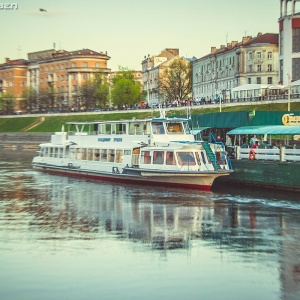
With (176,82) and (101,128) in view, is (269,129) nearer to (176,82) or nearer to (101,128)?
(101,128)

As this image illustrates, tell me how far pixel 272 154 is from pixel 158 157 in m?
7.48

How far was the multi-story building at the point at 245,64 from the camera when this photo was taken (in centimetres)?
12594

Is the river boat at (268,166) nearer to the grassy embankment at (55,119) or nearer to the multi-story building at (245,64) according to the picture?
the grassy embankment at (55,119)

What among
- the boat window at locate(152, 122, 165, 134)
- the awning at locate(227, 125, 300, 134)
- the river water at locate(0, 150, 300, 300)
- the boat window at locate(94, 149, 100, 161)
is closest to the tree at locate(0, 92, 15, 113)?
the boat window at locate(94, 149, 100, 161)

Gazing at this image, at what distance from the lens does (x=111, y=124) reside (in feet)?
170

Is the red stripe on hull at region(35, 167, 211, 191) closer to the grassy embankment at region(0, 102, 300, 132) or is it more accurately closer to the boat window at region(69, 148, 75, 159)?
the boat window at region(69, 148, 75, 159)

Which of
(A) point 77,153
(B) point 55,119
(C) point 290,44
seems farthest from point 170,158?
(B) point 55,119

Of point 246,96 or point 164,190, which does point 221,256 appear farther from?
point 246,96

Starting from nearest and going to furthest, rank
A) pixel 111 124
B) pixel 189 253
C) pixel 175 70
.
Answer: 1. pixel 189 253
2. pixel 111 124
3. pixel 175 70


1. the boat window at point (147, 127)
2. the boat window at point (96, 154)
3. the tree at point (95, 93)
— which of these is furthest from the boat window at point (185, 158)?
the tree at point (95, 93)

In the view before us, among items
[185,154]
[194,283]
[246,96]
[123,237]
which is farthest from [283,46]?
[194,283]

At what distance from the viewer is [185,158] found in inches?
1706

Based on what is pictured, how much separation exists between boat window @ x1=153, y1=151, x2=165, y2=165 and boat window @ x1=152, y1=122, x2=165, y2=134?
2.51m

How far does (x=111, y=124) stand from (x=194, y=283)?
3073 centimetres
